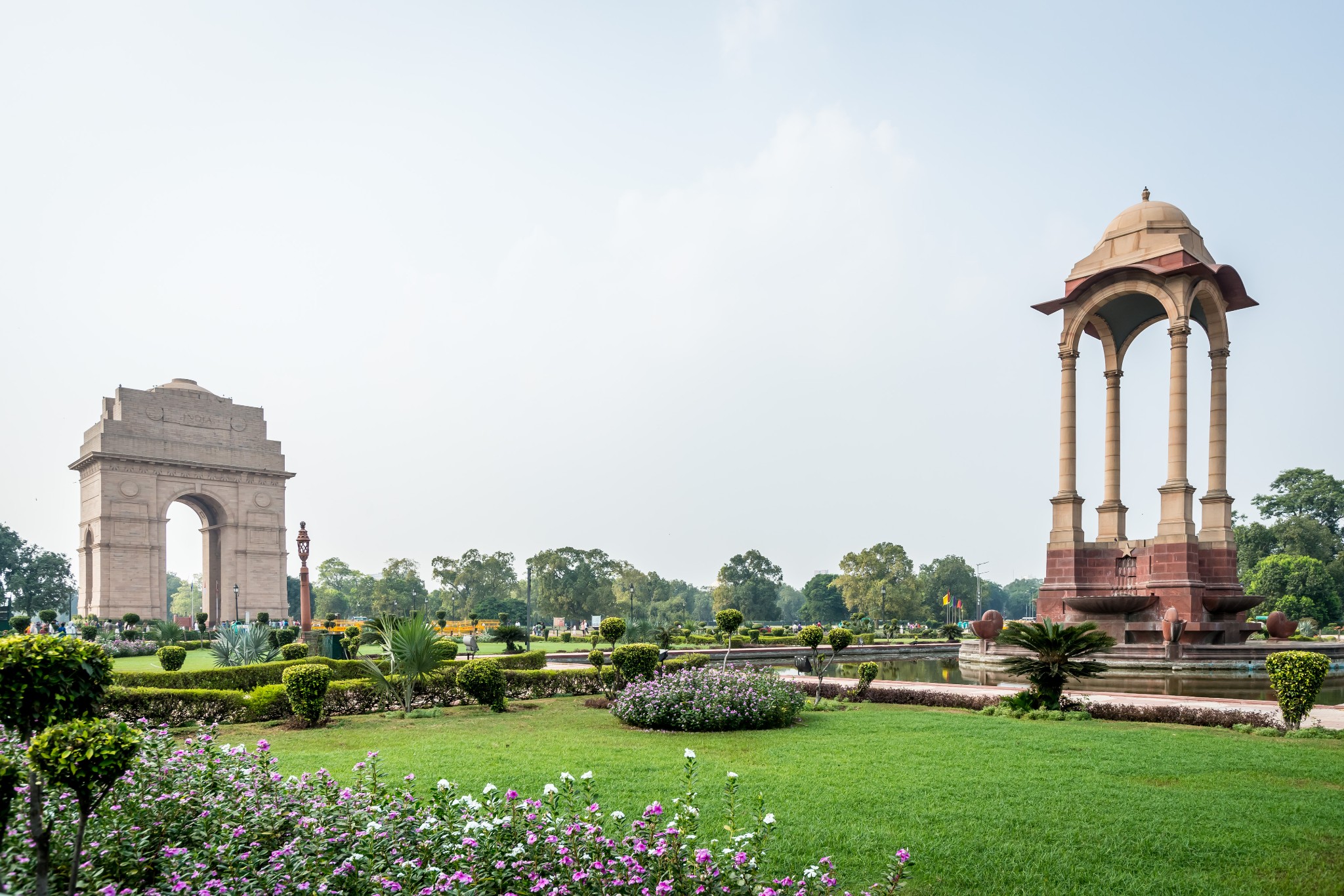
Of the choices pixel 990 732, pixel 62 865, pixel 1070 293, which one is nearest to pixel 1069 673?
pixel 990 732

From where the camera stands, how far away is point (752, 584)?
269 feet

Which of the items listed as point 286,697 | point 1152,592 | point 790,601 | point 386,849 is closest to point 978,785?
point 386,849

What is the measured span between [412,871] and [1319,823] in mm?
6616

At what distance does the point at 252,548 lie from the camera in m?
47.5

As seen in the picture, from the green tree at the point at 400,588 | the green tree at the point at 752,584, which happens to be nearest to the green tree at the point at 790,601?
the green tree at the point at 752,584

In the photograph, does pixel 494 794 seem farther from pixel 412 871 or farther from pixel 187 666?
pixel 187 666

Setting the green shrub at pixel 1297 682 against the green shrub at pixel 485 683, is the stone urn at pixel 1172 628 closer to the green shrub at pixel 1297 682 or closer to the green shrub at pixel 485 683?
the green shrub at pixel 1297 682

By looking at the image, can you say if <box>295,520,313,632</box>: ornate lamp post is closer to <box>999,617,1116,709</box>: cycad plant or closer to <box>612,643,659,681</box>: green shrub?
<box>612,643,659,681</box>: green shrub

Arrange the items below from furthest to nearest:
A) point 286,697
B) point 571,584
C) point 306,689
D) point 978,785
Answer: point 571,584, point 286,697, point 306,689, point 978,785

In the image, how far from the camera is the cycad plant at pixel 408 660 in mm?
13773

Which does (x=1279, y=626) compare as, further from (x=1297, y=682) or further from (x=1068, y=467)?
(x=1297, y=682)

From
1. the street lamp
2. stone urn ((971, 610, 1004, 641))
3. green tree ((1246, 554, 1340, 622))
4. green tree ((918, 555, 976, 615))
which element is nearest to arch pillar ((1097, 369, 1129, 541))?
stone urn ((971, 610, 1004, 641))

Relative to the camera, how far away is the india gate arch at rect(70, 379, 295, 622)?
43094mm

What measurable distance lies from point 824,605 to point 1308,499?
145ft
